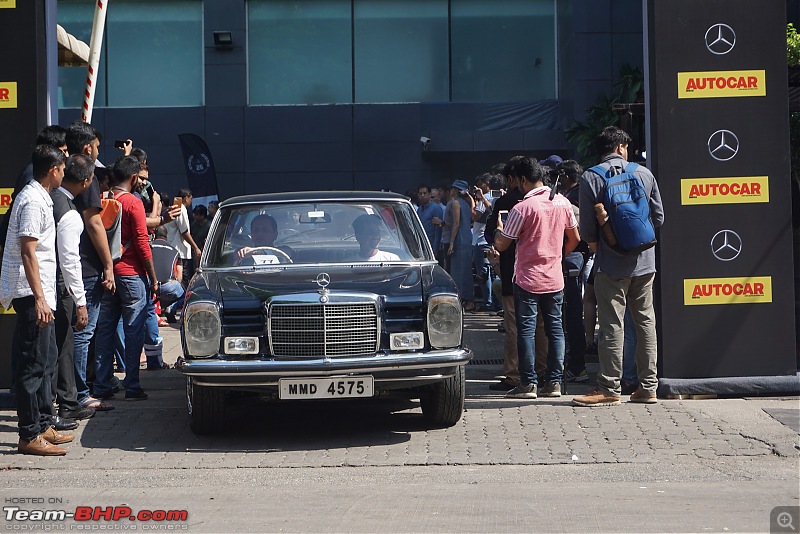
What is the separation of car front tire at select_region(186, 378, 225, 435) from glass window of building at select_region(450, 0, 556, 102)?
61.0ft

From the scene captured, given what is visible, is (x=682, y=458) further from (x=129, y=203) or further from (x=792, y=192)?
(x=129, y=203)

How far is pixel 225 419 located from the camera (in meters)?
7.33

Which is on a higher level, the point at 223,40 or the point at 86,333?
the point at 223,40

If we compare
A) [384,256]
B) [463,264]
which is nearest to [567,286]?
[384,256]

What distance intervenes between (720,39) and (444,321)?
3.33 metres

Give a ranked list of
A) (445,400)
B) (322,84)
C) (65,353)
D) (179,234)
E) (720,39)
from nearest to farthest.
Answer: (445,400)
(65,353)
(720,39)
(179,234)
(322,84)

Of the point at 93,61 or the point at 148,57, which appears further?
the point at 148,57

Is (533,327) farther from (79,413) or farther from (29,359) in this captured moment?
(29,359)

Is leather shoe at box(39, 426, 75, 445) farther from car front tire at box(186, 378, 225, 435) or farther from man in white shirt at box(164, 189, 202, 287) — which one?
man in white shirt at box(164, 189, 202, 287)

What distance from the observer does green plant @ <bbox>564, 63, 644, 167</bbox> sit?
21234mm

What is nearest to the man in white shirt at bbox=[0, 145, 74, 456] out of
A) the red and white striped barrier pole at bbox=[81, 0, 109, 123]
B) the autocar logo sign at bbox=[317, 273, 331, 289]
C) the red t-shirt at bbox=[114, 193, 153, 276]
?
the autocar logo sign at bbox=[317, 273, 331, 289]

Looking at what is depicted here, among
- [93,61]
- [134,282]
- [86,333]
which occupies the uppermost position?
[93,61]

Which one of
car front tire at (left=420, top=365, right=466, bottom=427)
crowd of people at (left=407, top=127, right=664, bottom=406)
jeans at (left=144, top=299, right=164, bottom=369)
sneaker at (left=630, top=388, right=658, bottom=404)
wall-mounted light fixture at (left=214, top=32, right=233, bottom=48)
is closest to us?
car front tire at (left=420, top=365, right=466, bottom=427)

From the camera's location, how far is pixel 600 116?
22.0m
